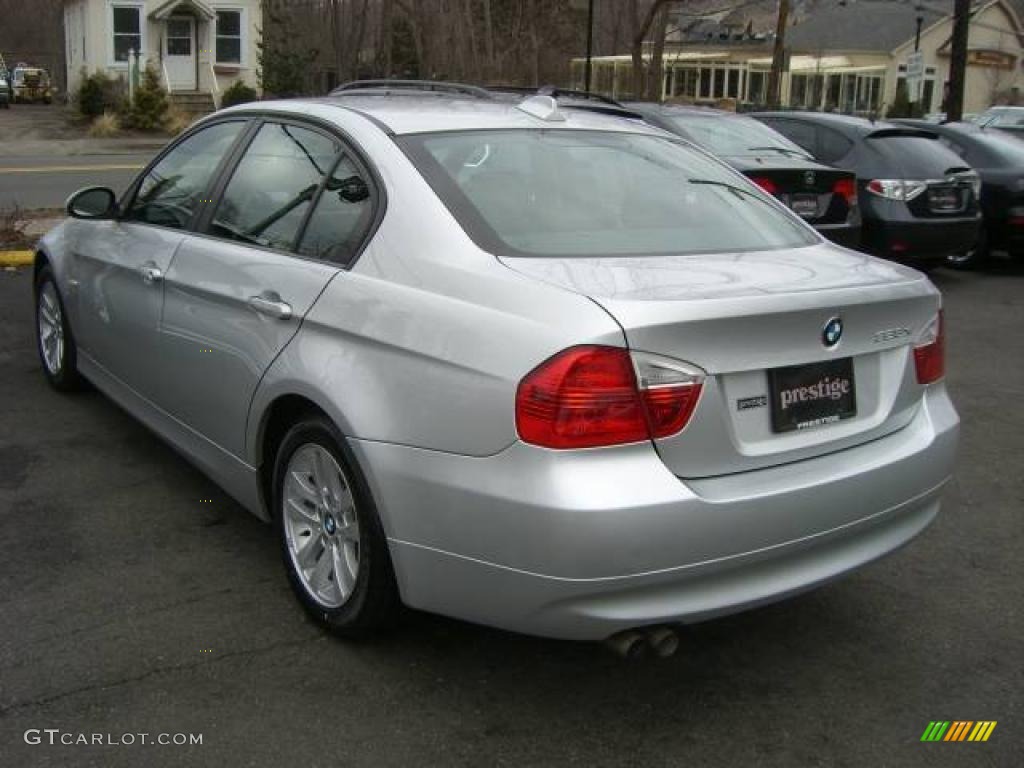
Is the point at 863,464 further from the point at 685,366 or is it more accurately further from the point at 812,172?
the point at 812,172

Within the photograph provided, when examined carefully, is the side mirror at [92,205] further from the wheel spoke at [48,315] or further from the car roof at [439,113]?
the car roof at [439,113]

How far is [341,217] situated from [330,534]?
1.00m

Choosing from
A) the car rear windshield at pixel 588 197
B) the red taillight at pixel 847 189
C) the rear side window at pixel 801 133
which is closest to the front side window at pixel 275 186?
the car rear windshield at pixel 588 197

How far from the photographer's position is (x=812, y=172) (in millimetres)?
8859

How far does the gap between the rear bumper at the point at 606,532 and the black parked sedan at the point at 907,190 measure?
23.9 ft

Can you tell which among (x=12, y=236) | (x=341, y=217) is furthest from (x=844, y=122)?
(x=341, y=217)

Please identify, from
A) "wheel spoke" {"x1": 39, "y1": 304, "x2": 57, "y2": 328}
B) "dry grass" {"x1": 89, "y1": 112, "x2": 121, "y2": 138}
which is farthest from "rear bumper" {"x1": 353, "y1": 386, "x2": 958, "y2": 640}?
"dry grass" {"x1": 89, "y1": 112, "x2": 121, "y2": 138}

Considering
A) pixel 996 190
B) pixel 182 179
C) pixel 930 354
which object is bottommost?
pixel 930 354

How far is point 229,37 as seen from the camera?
33562mm

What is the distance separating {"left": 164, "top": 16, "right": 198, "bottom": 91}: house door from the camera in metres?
32.9

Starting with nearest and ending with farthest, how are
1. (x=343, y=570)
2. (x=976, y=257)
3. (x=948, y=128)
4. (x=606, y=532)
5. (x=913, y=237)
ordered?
(x=606, y=532) < (x=343, y=570) < (x=913, y=237) < (x=976, y=257) < (x=948, y=128)

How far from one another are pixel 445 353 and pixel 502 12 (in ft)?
78.0

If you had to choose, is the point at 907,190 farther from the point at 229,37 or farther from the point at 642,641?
the point at 229,37

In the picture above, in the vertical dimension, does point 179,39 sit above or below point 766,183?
above
